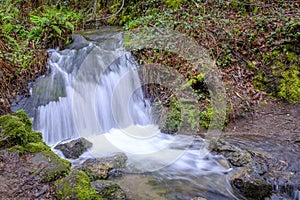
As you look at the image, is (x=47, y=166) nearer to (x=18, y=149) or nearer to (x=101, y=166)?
(x=18, y=149)

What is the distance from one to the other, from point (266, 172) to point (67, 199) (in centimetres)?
278

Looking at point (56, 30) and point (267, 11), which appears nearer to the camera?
point (56, 30)

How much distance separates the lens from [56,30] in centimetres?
724

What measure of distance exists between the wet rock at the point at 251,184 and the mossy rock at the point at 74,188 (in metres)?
1.99

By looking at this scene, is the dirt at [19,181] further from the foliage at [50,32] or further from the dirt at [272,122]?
the foliage at [50,32]

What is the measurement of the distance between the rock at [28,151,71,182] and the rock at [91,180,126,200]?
1.63 feet

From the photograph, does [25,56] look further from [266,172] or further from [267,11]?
[267,11]

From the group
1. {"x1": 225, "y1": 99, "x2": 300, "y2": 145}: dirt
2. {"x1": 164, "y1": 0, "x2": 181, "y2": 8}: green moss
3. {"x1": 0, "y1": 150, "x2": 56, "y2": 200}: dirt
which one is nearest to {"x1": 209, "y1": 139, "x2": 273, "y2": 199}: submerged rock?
{"x1": 225, "y1": 99, "x2": 300, "y2": 145}: dirt

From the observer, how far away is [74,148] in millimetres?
4820

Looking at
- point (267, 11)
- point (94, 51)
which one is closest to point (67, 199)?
point (94, 51)

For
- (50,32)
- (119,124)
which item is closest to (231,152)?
(119,124)

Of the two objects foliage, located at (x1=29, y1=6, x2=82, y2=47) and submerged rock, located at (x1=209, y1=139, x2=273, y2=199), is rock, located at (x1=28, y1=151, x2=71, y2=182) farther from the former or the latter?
foliage, located at (x1=29, y1=6, x2=82, y2=47)

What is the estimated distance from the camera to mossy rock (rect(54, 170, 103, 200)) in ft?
8.93

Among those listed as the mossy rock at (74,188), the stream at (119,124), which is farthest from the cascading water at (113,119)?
the mossy rock at (74,188)
